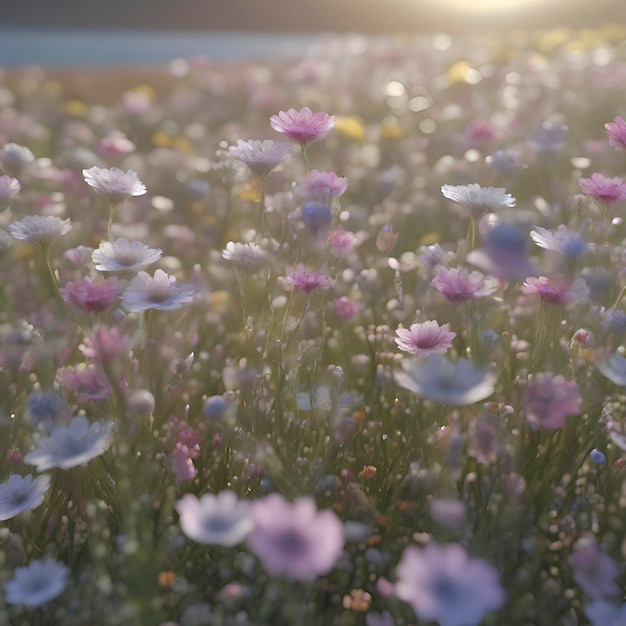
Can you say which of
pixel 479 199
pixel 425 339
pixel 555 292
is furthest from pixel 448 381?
pixel 479 199

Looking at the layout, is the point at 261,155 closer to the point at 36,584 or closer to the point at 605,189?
the point at 605,189

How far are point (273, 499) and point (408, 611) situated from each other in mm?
463

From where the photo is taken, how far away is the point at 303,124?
1.60 metres

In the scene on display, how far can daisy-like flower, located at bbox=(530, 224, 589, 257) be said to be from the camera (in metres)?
1.33

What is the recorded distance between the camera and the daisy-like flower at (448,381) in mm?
1062

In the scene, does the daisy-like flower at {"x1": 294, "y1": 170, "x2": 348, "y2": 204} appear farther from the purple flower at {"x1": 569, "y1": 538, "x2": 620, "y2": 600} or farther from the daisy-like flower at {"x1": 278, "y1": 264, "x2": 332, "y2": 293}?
the purple flower at {"x1": 569, "y1": 538, "x2": 620, "y2": 600}


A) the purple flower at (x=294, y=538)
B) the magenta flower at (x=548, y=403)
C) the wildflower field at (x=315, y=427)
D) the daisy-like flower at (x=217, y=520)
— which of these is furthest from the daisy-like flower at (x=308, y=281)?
the purple flower at (x=294, y=538)

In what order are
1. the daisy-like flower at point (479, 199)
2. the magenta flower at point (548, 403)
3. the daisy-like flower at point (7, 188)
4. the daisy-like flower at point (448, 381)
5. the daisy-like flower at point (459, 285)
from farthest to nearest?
1. the daisy-like flower at point (7, 188)
2. the daisy-like flower at point (479, 199)
3. the daisy-like flower at point (459, 285)
4. the magenta flower at point (548, 403)
5. the daisy-like flower at point (448, 381)

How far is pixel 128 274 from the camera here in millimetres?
1571

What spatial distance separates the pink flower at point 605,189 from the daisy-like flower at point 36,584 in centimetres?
123

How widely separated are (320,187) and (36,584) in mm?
924

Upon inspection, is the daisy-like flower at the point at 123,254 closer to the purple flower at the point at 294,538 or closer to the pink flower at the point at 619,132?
the purple flower at the point at 294,538

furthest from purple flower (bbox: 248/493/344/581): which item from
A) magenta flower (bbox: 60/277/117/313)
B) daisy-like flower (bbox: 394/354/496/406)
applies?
magenta flower (bbox: 60/277/117/313)

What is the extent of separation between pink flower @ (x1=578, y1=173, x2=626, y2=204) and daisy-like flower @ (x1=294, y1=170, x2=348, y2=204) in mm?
506
